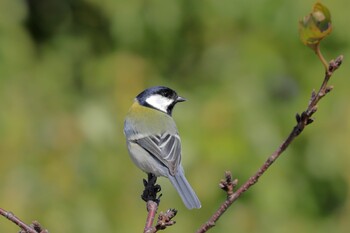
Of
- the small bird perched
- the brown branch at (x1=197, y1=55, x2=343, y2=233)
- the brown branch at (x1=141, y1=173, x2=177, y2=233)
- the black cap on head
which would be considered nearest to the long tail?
the small bird perched

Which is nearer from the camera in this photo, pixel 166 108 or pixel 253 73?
pixel 166 108

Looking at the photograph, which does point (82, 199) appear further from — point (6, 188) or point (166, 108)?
point (166, 108)

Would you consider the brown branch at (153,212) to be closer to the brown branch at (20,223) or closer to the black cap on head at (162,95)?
the brown branch at (20,223)

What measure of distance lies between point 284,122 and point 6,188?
166 cm

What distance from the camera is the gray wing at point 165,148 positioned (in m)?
3.45

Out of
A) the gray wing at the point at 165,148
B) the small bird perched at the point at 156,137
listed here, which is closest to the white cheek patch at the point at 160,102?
the small bird perched at the point at 156,137

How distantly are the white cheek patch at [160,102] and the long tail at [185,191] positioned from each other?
28.1 inches

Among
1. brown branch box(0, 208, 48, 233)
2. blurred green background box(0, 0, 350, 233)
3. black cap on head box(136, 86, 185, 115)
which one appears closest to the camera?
brown branch box(0, 208, 48, 233)

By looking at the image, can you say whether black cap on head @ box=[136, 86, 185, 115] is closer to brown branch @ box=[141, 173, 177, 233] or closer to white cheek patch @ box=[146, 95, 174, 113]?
white cheek patch @ box=[146, 95, 174, 113]

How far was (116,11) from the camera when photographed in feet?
16.9

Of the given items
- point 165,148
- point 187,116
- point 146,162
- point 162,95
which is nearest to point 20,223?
point 146,162

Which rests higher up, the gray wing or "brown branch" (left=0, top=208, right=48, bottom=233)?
the gray wing

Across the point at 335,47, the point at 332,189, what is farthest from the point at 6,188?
the point at 335,47

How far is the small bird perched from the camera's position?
3.39m
